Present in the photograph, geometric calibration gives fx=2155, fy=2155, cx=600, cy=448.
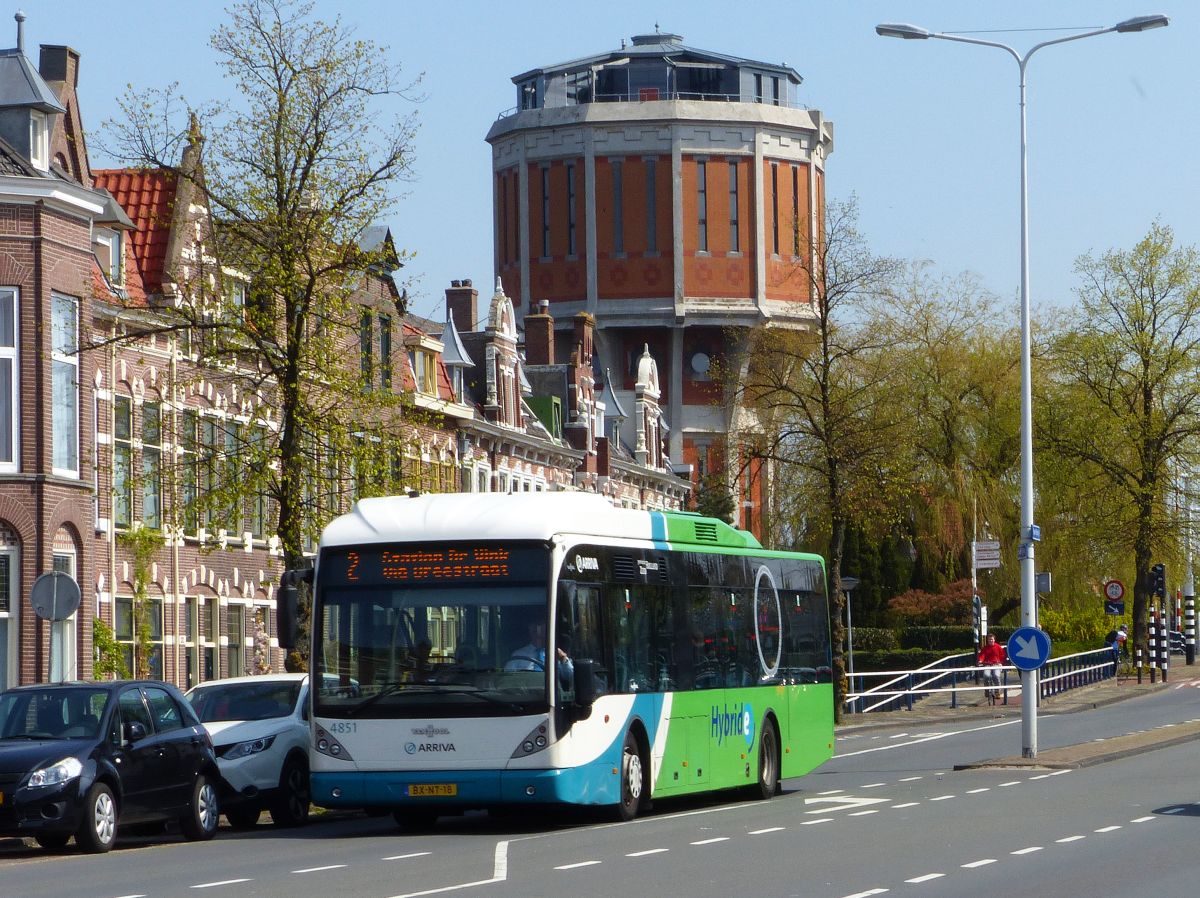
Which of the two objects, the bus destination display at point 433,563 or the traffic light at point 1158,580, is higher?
the bus destination display at point 433,563

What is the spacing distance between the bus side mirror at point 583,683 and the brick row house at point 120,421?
782 cm

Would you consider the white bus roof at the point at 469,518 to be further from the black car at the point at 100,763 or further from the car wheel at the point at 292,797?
the car wheel at the point at 292,797

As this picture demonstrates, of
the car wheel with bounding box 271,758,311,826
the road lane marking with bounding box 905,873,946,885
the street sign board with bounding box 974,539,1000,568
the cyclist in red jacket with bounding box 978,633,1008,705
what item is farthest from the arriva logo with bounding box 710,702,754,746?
the cyclist in red jacket with bounding box 978,633,1008,705

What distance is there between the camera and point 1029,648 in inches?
1153

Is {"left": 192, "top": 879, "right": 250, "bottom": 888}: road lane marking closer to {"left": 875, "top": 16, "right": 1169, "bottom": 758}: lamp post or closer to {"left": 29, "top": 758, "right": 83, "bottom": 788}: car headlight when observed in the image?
{"left": 29, "top": 758, "right": 83, "bottom": 788}: car headlight

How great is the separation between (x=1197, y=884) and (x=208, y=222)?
57.3ft

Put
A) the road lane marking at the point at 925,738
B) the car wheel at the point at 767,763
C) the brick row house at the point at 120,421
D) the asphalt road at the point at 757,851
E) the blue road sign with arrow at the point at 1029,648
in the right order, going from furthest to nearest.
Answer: the road lane marking at the point at 925,738 → the blue road sign with arrow at the point at 1029,648 → the brick row house at the point at 120,421 → the car wheel at the point at 767,763 → the asphalt road at the point at 757,851

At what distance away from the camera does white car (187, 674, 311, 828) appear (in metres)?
22.2

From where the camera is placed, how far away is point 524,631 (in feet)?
64.7

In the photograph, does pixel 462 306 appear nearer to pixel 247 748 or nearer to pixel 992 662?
pixel 992 662

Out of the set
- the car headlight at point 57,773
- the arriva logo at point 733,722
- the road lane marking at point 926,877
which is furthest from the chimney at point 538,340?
the road lane marking at point 926,877

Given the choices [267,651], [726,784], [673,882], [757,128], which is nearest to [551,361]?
[757,128]

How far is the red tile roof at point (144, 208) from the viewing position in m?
40.1

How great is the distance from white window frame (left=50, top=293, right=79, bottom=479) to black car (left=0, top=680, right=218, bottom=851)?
12.7 m
